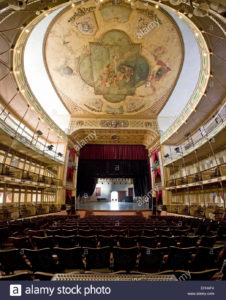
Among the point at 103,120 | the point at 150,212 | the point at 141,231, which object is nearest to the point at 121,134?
the point at 103,120

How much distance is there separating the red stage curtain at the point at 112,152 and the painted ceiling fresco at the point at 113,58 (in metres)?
5.20

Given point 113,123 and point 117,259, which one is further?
point 113,123

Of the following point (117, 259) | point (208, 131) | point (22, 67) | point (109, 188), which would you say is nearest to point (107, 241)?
point (117, 259)

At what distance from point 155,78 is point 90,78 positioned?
691 cm

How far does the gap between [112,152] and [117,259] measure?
781 inches

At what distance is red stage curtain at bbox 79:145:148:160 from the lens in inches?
884

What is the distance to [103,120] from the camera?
65.7ft

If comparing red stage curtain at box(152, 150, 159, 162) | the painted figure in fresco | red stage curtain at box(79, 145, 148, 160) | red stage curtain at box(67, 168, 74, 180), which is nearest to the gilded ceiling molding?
red stage curtain at box(67, 168, 74, 180)

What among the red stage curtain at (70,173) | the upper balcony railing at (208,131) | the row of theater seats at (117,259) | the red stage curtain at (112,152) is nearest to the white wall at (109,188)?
the red stage curtain at (112,152)

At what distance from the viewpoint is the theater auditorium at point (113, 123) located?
4902 mm

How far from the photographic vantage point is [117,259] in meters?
2.90

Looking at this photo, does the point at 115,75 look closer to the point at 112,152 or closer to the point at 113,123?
the point at 113,123

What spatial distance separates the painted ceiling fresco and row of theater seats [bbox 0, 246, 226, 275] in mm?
15469
